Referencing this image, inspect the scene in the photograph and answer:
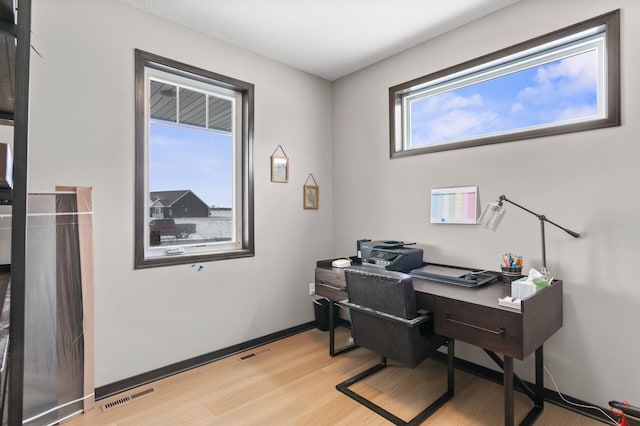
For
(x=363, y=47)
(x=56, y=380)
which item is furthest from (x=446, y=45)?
(x=56, y=380)

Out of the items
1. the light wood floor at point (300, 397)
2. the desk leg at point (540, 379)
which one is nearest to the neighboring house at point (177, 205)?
the light wood floor at point (300, 397)

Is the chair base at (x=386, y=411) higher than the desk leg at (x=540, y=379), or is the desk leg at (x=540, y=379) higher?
the desk leg at (x=540, y=379)

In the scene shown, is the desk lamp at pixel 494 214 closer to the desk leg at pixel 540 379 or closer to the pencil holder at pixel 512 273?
the pencil holder at pixel 512 273

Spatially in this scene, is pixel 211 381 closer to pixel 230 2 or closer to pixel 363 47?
pixel 230 2

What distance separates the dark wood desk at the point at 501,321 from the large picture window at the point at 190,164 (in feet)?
5.65

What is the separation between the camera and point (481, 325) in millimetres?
1720

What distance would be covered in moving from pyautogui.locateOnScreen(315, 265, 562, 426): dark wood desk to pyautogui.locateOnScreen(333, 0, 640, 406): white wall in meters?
0.20

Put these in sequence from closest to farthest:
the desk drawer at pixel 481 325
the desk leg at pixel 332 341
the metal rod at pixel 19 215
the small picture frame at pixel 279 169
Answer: the metal rod at pixel 19 215 < the desk drawer at pixel 481 325 < the desk leg at pixel 332 341 < the small picture frame at pixel 279 169

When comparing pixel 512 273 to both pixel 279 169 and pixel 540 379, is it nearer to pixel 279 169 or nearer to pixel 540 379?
pixel 540 379

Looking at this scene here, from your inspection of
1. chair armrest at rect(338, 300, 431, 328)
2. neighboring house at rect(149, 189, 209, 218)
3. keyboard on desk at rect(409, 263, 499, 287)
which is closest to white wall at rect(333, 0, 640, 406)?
keyboard on desk at rect(409, 263, 499, 287)

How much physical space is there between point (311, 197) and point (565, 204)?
7.08 feet

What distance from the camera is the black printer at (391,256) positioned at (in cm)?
243

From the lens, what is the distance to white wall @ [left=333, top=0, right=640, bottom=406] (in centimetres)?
186

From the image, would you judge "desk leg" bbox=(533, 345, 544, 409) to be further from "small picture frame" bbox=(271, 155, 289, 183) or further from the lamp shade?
"small picture frame" bbox=(271, 155, 289, 183)
